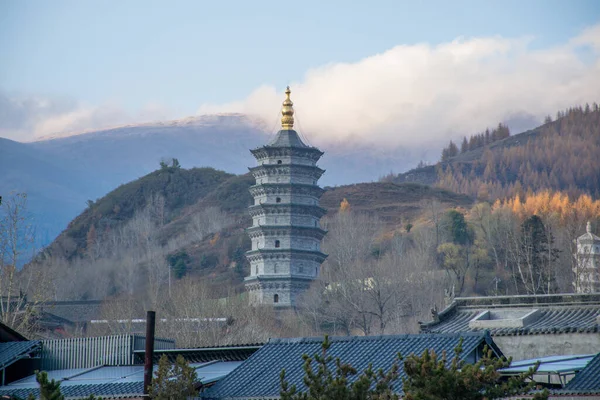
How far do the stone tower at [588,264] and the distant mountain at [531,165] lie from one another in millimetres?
91658

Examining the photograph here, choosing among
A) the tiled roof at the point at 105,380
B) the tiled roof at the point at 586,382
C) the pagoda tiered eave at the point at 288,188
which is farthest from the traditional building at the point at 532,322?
the pagoda tiered eave at the point at 288,188

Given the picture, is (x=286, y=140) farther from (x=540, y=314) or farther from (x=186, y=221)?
(x=186, y=221)

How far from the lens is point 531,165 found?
180 m

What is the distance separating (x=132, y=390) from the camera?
90.4 ft

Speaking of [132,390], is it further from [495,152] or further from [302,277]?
[495,152]

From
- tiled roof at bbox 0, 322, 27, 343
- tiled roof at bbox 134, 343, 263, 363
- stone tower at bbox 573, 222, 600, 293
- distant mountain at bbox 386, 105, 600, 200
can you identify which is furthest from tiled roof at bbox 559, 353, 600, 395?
distant mountain at bbox 386, 105, 600, 200

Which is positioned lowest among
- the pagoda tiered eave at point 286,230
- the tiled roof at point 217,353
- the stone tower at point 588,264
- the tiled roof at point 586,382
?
the tiled roof at point 586,382

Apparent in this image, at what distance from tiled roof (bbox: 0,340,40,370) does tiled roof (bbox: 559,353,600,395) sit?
15470mm

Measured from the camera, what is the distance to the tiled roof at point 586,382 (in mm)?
24062

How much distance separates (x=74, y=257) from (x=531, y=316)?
353 ft

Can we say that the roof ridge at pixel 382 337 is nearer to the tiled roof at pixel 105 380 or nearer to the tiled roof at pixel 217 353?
the tiled roof at pixel 217 353

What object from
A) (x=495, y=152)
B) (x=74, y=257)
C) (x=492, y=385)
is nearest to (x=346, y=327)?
(x=492, y=385)

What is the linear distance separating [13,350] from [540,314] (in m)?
16.9

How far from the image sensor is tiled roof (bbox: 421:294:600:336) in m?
36.7
